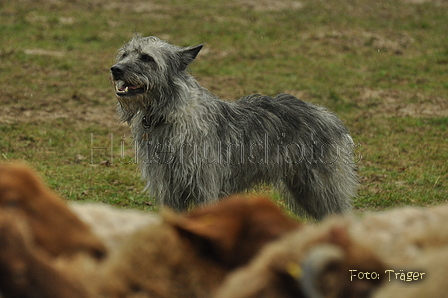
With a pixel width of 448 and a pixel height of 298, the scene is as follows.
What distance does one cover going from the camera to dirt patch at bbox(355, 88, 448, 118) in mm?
13852

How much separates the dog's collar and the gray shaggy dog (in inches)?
0.4

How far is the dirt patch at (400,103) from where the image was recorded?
45.4ft

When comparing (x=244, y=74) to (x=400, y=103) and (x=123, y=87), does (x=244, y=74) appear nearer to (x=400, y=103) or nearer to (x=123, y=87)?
(x=400, y=103)

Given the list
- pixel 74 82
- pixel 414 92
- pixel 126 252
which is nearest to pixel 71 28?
pixel 74 82

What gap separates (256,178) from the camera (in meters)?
7.29

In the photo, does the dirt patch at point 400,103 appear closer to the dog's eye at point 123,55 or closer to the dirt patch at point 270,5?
the dirt patch at point 270,5

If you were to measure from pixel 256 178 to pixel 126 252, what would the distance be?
4190 millimetres

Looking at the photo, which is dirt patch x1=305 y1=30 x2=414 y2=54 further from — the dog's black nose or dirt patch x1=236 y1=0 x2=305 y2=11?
the dog's black nose

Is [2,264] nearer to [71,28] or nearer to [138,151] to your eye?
[138,151]

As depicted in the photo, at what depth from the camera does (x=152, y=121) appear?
22.2 feet

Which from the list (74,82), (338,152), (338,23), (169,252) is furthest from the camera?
(338,23)

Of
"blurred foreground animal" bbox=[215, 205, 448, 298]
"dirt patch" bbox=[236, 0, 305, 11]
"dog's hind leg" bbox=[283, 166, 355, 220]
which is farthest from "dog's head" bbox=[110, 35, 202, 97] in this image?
"dirt patch" bbox=[236, 0, 305, 11]

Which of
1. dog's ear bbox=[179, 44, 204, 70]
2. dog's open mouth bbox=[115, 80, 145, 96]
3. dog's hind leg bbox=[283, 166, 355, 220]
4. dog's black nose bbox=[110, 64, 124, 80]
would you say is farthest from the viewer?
dog's hind leg bbox=[283, 166, 355, 220]

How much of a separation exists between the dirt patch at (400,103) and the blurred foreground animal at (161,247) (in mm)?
11013
